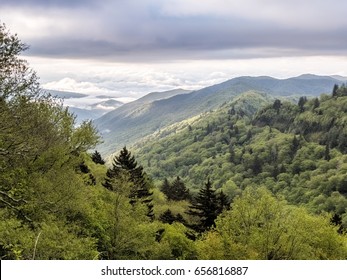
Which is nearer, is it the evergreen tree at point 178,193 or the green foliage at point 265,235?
the green foliage at point 265,235

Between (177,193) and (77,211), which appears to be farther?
(177,193)

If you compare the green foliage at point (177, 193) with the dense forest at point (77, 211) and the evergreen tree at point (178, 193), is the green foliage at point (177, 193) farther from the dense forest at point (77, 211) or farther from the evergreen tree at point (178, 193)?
the dense forest at point (77, 211)

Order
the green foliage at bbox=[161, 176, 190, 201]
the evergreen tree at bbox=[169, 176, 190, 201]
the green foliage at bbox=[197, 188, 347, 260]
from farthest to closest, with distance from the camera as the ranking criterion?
1. the green foliage at bbox=[161, 176, 190, 201]
2. the evergreen tree at bbox=[169, 176, 190, 201]
3. the green foliage at bbox=[197, 188, 347, 260]

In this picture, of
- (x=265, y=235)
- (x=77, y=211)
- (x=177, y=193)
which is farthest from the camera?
(x=177, y=193)

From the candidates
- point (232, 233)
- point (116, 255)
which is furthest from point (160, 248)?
point (232, 233)

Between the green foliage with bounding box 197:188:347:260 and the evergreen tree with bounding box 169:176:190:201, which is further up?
the green foliage with bounding box 197:188:347:260

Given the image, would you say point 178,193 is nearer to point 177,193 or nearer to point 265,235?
point 177,193

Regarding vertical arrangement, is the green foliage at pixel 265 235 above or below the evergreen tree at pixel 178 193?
above

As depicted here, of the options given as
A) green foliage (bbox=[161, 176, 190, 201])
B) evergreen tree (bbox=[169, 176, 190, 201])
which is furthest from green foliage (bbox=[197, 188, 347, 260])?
green foliage (bbox=[161, 176, 190, 201])

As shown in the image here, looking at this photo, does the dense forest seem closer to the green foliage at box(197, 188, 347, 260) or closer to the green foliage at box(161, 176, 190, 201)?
the green foliage at box(197, 188, 347, 260)

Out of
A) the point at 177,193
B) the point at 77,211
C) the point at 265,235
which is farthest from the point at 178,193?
the point at 77,211

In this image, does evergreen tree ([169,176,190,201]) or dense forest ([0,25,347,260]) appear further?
evergreen tree ([169,176,190,201])

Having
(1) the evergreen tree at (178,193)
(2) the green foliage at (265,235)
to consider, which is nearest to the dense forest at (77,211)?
(2) the green foliage at (265,235)

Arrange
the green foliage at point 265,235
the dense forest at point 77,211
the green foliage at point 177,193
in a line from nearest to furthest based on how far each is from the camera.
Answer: the dense forest at point 77,211 → the green foliage at point 265,235 → the green foliage at point 177,193
